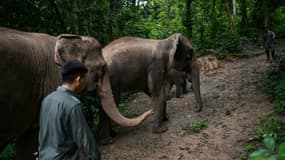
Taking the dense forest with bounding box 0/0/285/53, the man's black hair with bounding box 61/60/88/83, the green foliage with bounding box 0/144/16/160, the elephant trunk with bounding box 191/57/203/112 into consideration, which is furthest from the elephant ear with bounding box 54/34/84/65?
the elephant trunk with bounding box 191/57/203/112

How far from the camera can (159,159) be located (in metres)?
8.06

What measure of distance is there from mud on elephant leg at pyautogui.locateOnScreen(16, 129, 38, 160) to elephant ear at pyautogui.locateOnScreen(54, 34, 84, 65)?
1.17 m

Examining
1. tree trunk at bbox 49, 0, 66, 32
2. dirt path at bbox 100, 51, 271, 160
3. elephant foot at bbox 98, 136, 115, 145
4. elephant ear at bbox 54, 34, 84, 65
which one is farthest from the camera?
tree trunk at bbox 49, 0, 66, 32

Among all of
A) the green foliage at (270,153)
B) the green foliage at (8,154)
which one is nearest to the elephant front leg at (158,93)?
the green foliage at (8,154)

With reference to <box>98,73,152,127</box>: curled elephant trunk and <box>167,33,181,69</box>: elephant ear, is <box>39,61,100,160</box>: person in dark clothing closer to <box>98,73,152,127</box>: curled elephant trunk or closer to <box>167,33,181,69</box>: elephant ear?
<box>98,73,152,127</box>: curled elephant trunk

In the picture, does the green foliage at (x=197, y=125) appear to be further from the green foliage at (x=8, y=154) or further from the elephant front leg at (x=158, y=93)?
the green foliage at (x=8, y=154)

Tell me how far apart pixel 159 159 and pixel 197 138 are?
122 cm

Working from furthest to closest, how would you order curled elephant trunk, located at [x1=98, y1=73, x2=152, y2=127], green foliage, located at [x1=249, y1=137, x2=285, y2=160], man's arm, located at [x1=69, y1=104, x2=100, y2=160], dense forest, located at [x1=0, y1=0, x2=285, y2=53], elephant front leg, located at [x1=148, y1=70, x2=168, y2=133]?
elephant front leg, located at [x1=148, y1=70, x2=168, y2=133] < dense forest, located at [x1=0, y1=0, x2=285, y2=53] < curled elephant trunk, located at [x1=98, y1=73, x2=152, y2=127] < man's arm, located at [x1=69, y1=104, x2=100, y2=160] < green foliage, located at [x1=249, y1=137, x2=285, y2=160]

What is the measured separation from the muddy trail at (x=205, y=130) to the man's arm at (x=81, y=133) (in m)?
4.56

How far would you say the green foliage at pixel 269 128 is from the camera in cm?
812

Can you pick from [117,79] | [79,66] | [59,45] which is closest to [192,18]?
[117,79]

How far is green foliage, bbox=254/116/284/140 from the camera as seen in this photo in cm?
812

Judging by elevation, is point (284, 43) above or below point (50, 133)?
below

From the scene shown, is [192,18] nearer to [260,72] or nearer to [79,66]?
[260,72]
